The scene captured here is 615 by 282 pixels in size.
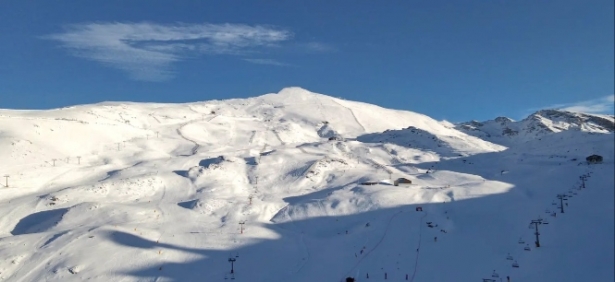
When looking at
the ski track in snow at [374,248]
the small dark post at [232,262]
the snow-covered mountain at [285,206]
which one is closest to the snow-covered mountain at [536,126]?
the snow-covered mountain at [285,206]

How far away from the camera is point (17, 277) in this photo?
31.4m

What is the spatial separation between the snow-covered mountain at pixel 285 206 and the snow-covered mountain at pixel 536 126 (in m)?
44.0

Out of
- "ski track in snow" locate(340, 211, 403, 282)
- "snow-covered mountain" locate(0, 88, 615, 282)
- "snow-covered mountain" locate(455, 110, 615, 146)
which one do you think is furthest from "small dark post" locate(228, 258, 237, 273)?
"snow-covered mountain" locate(455, 110, 615, 146)

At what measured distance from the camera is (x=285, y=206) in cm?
4744

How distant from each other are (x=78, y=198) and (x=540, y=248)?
44254 millimetres

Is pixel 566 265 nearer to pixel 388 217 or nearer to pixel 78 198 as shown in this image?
pixel 388 217

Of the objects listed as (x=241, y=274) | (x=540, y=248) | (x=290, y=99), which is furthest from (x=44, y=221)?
(x=290, y=99)

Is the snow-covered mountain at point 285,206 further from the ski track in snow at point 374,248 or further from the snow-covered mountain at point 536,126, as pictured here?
the snow-covered mountain at point 536,126

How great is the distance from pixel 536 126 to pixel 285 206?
372ft

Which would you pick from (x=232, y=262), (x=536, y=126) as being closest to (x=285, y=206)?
(x=232, y=262)

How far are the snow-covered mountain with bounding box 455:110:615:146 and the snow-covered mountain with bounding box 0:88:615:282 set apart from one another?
44.0m

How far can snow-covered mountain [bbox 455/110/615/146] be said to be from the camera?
408 feet

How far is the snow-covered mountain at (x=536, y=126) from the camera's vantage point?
12428 centimetres

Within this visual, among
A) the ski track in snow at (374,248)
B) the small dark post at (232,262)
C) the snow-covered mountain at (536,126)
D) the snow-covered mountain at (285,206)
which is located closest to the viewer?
the snow-covered mountain at (285,206)
